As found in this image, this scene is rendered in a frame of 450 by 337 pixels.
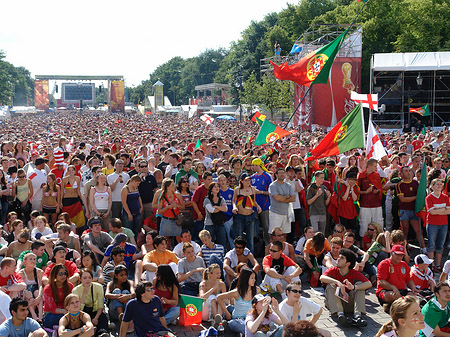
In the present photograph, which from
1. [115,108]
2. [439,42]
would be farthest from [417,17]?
[115,108]

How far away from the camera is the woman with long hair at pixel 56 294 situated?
632 centimetres

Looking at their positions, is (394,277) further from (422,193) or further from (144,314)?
(144,314)

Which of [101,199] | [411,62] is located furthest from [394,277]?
[411,62]

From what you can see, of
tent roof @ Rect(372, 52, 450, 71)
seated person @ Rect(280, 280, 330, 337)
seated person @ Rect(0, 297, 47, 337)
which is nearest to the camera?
seated person @ Rect(0, 297, 47, 337)

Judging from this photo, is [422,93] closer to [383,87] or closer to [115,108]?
[383,87]

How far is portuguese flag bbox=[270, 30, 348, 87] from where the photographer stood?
11.8m

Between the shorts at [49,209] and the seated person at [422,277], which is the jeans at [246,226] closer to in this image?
the seated person at [422,277]

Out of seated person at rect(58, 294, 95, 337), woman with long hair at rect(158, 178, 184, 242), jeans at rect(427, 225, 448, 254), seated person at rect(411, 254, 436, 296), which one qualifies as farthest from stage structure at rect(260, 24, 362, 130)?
seated person at rect(58, 294, 95, 337)

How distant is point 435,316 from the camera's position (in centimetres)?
579

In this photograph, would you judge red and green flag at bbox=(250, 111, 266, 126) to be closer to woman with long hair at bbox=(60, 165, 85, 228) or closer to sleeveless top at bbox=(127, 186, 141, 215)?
sleeveless top at bbox=(127, 186, 141, 215)

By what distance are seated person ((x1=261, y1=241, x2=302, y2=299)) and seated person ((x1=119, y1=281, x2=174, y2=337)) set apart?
1.77 meters

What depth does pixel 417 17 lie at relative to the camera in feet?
125

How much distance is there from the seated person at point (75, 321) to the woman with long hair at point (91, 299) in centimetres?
60

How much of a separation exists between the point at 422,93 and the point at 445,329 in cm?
2826
